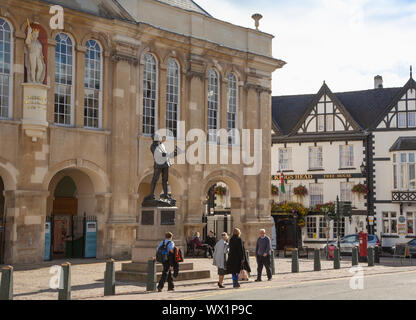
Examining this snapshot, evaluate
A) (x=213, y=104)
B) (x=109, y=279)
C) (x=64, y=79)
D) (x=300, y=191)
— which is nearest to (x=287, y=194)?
(x=300, y=191)

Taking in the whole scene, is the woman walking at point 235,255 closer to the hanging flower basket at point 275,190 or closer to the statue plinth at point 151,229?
the statue plinth at point 151,229

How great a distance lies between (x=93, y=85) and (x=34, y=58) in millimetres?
3163

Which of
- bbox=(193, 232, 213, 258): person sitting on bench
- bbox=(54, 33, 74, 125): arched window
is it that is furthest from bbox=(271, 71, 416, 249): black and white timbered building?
bbox=(54, 33, 74, 125): arched window

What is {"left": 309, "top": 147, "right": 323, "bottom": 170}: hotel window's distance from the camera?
45.3 metres

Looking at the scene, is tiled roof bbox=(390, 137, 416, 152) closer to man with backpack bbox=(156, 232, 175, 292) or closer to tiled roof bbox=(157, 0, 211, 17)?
tiled roof bbox=(157, 0, 211, 17)

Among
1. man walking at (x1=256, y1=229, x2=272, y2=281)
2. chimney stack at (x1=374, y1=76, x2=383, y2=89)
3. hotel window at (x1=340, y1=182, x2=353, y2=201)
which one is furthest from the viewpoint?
chimney stack at (x1=374, y1=76, x2=383, y2=89)

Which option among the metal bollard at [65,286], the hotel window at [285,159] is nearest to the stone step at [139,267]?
the metal bollard at [65,286]

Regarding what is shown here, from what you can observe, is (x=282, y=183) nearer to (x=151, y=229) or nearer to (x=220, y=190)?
(x=220, y=190)

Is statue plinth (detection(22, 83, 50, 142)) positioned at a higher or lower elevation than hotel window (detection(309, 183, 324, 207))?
higher

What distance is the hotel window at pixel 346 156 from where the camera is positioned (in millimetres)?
44406

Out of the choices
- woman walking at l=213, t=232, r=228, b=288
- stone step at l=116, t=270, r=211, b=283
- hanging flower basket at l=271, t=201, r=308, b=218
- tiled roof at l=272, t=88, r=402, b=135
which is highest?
tiled roof at l=272, t=88, r=402, b=135

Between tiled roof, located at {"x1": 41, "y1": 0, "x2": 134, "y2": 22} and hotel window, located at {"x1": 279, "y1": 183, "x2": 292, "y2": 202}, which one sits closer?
tiled roof, located at {"x1": 41, "y1": 0, "x2": 134, "y2": 22}

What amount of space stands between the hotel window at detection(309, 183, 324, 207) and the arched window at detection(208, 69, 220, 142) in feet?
56.8
